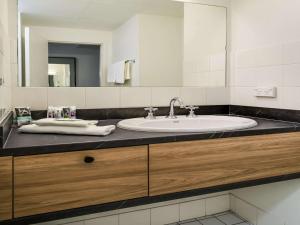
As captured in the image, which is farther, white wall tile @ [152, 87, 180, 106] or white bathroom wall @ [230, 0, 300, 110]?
white wall tile @ [152, 87, 180, 106]

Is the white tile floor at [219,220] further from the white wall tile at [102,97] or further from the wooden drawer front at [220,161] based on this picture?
the white wall tile at [102,97]

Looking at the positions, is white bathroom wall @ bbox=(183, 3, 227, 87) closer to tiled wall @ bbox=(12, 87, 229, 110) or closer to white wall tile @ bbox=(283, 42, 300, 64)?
tiled wall @ bbox=(12, 87, 229, 110)

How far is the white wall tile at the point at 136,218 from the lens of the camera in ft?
5.75

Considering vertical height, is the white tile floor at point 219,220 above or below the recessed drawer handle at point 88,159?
below

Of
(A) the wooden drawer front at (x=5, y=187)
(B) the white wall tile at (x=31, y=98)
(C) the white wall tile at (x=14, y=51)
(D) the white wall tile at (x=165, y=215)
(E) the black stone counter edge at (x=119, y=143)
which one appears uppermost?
(C) the white wall tile at (x=14, y=51)

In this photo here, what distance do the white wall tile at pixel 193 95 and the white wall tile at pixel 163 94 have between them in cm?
5

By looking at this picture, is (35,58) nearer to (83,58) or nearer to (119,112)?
(83,58)

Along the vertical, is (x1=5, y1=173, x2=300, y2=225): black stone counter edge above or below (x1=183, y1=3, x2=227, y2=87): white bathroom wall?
below

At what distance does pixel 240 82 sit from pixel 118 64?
83 cm

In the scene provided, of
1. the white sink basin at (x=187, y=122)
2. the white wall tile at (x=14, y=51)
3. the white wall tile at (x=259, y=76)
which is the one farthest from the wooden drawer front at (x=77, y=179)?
the white wall tile at (x=259, y=76)

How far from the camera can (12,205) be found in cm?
95

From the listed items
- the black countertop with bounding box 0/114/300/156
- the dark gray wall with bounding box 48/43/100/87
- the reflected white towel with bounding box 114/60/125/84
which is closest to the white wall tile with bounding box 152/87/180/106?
the reflected white towel with bounding box 114/60/125/84

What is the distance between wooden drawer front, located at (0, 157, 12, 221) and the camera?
929mm

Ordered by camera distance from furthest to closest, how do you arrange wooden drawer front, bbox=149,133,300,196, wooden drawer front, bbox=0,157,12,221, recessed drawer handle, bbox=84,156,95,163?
wooden drawer front, bbox=149,133,300,196 < recessed drawer handle, bbox=84,156,95,163 < wooden drawer front, bbox=0,157,12,221
